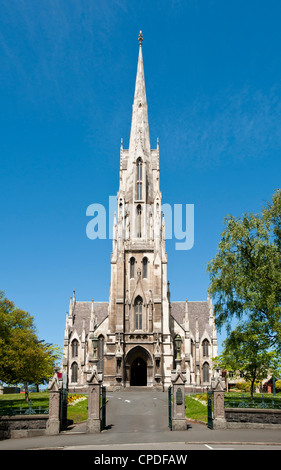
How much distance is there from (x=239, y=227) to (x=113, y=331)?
2593 centimetres

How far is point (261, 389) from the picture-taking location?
6159cm

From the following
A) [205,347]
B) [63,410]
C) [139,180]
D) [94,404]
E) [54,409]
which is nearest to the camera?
[54,409]

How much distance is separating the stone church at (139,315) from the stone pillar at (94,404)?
27386 mm

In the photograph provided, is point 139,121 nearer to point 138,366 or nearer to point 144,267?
point 144,267

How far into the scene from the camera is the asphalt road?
15016mm

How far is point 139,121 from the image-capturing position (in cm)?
5981

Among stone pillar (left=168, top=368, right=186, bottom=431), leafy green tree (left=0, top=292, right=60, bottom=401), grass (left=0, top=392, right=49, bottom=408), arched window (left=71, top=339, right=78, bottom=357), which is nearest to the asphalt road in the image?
stone pillar (left=168, top=368, right=186, bottom=431)

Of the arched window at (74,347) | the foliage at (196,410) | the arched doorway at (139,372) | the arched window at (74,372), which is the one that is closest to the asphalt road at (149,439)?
the foliage at (196,410)

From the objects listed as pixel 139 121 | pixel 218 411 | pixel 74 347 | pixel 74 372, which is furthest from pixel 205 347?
pixel 218 411

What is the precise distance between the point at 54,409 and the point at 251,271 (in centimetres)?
1320

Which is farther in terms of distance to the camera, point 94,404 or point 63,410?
point 63,410

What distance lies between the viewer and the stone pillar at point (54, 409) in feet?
62.6
